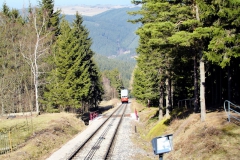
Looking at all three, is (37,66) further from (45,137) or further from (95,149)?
(95,149)

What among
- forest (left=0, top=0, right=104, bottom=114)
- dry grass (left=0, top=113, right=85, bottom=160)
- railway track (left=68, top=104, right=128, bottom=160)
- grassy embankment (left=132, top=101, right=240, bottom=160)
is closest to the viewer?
grassy embankment (left=132, top=101, right=240, bottom=160)

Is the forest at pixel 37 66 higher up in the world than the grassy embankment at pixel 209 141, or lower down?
higher up

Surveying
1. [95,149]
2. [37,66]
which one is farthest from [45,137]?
[37,66]

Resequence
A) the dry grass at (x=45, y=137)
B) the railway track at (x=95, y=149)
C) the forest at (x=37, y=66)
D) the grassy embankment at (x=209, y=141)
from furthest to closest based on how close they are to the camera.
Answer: the forest at (x=37, y=66)
the dry grass at (x=45, y=137)
the railway track at (x=95, y=149)
the grassy embankment at (x=209, y=141)

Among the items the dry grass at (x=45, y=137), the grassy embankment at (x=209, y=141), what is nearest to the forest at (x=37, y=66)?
the dry grass at (x=45, y=137)

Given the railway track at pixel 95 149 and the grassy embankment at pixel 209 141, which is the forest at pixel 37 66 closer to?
the railway track at pixel 95 149

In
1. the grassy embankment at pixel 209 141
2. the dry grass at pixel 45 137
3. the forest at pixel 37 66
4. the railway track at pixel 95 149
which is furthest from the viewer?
the forest at pixel 37 66

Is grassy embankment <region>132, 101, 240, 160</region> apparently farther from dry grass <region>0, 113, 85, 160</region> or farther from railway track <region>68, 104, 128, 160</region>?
dry grass <region>0, 113, 85, 160</region>

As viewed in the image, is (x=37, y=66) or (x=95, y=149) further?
(x=37, y=66)

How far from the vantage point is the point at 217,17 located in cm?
1468

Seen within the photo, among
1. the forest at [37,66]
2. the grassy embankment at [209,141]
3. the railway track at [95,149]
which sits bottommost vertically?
the railway track at [95,149]

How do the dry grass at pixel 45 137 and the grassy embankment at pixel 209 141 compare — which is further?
the dry grass at pixel 45 137

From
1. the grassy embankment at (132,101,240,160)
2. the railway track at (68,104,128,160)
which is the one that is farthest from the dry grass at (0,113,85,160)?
the grassy embankment at (132,101,240,160)

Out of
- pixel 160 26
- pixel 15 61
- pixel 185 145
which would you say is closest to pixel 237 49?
pixel 160 26
